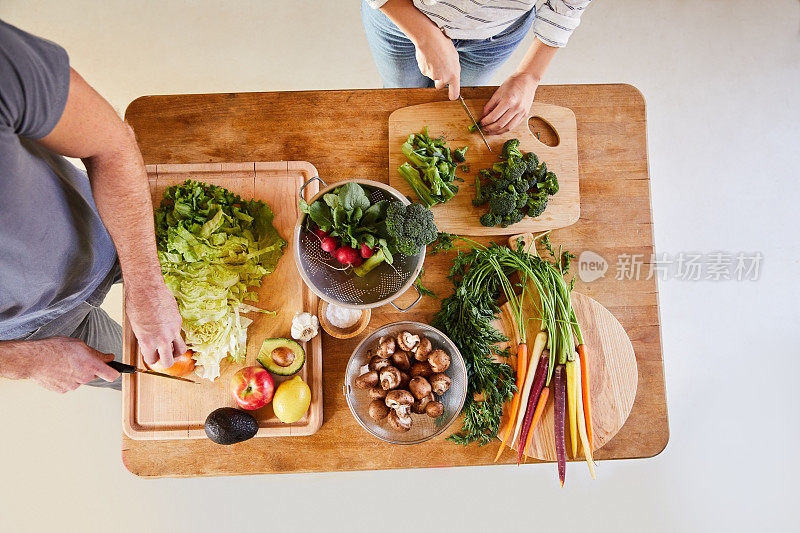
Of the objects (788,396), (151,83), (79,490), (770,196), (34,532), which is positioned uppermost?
(151,83)

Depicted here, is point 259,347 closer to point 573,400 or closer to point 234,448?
point 234,448

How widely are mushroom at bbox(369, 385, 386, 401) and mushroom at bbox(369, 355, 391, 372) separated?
0.06 metres

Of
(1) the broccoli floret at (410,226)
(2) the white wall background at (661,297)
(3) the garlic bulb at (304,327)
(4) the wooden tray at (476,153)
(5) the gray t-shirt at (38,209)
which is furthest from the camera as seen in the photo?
(2) the white wall background at (661,297)

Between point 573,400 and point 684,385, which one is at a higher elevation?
point 573,400

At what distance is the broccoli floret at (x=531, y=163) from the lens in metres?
1.60

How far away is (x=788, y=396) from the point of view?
2.77 m

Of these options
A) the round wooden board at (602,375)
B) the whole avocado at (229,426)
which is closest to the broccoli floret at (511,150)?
the round wooden board at (602,375)

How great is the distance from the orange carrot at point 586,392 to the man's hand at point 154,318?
1251 millimetres

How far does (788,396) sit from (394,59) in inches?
110

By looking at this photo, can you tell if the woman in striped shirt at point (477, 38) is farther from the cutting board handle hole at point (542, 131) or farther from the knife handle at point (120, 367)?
the knife handle at point (120, 367)

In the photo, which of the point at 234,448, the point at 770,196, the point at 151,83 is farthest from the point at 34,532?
the point at 770,196

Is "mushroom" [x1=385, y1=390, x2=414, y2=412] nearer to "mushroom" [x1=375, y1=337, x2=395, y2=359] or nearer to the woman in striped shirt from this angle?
"mushroom" [x1=375, y1=337, x2=395, y2=359]

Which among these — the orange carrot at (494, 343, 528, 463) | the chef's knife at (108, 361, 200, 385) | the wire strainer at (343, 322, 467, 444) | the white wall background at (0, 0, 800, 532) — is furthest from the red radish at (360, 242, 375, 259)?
the white wall background at (0, 0, 800, 532)

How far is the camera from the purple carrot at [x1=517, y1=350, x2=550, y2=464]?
1590mm
